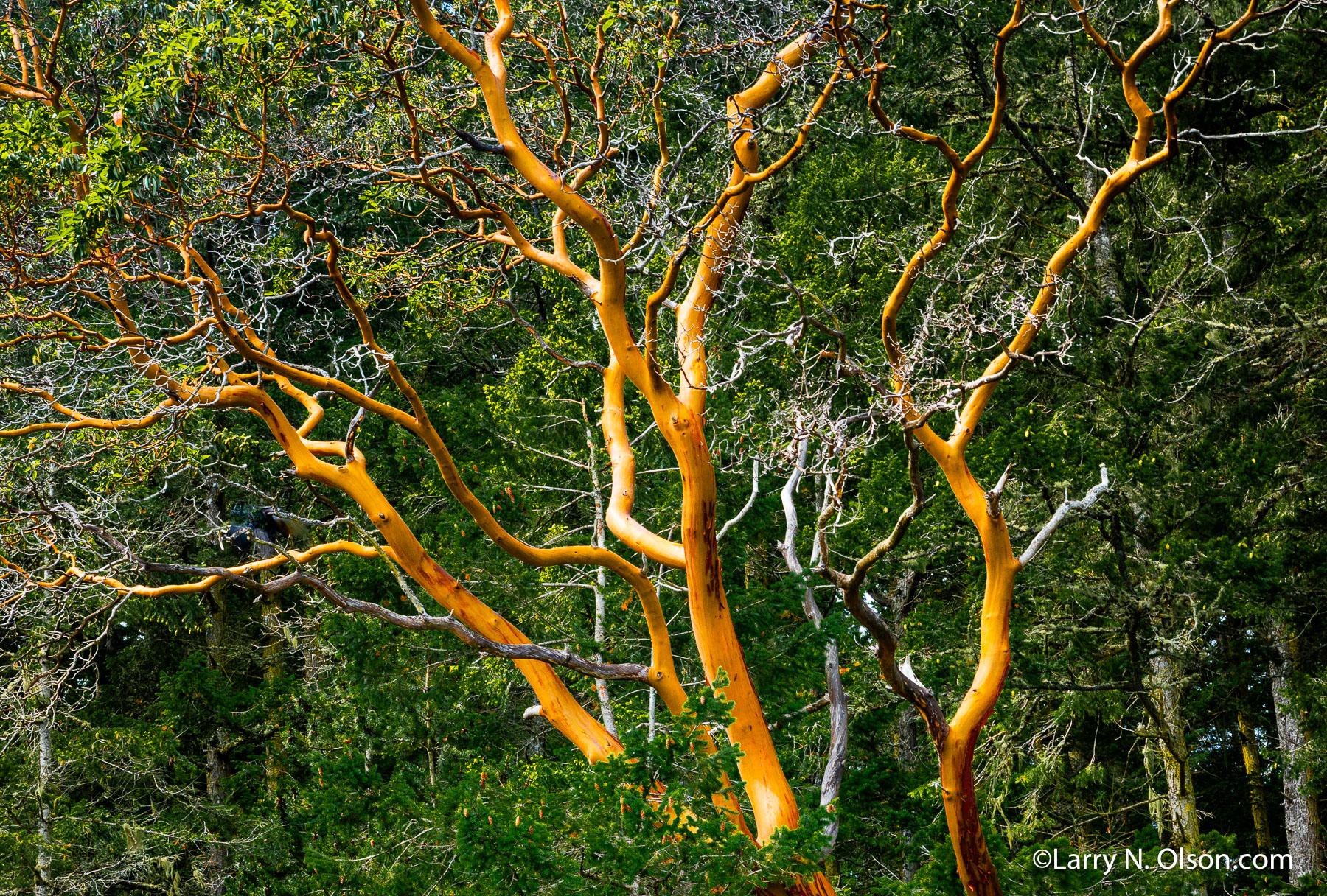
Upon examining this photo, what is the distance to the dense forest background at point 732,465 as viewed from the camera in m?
7.09

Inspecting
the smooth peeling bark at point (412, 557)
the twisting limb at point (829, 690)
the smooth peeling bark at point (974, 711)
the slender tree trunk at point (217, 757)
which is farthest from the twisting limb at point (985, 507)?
the slender tree trunk at point (217, 757)

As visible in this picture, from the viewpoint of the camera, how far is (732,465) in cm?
953

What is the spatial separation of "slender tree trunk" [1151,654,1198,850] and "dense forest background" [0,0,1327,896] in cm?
4

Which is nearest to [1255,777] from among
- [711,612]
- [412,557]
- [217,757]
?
[711,612]

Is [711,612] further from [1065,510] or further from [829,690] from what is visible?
[1065,510]

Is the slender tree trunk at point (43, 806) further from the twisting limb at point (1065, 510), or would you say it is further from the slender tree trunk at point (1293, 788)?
the slender tree trunk at point (1293, 788)

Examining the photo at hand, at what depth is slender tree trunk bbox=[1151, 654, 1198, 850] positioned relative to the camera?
372 inches

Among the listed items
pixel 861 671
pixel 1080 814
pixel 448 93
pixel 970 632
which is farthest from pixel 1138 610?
pixel 448 93

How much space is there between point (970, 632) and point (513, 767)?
4.66 meters

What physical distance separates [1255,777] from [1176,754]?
7168 millimetres

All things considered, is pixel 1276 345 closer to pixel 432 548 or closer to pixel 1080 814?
pixel 1080 814

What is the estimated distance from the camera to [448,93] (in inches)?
372

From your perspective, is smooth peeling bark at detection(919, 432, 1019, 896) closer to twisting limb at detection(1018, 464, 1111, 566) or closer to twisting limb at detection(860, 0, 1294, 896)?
twisting limb at detection(860, 0, 1294, 896)

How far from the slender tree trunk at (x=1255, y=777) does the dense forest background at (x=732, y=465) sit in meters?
0.33
